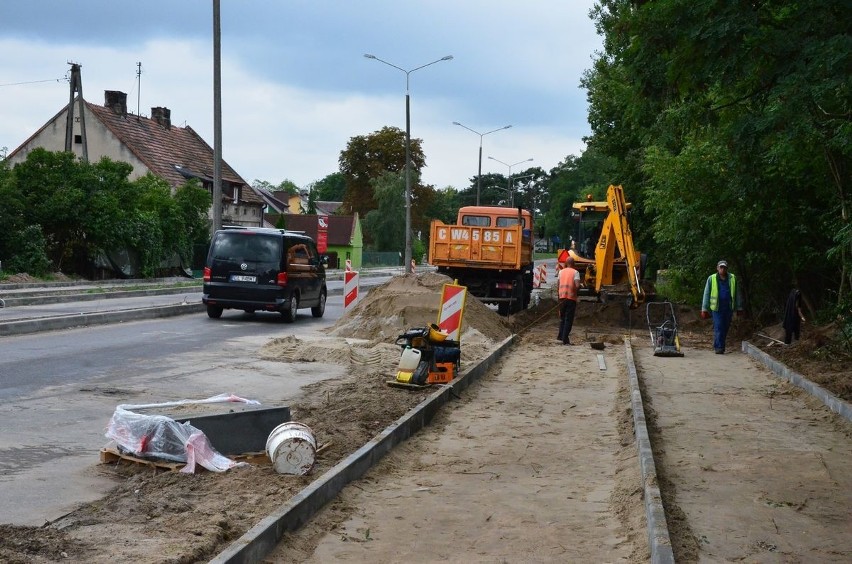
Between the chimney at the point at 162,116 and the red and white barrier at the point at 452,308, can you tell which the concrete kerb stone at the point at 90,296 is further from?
the chimney at the point at 162,116

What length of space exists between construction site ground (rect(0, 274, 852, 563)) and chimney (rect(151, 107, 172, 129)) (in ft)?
215

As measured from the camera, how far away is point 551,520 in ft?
23.6

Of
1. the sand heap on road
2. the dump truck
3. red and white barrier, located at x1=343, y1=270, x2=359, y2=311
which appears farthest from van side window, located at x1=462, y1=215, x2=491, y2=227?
the sand heap on road

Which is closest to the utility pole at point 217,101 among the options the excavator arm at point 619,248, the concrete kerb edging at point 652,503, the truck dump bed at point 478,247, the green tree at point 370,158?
the truck dump bed at point 478,247

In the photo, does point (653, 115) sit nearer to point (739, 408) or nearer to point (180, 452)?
point (739, 408)

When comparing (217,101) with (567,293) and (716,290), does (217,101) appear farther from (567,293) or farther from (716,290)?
(716,290)

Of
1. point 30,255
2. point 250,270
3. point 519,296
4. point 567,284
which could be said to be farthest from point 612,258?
point 30,255

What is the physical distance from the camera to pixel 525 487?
8.20m

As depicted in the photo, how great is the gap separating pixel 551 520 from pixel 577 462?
2247 millimetres

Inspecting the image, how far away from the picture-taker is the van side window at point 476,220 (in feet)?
98.8

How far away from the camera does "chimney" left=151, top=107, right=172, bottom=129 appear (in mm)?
77250

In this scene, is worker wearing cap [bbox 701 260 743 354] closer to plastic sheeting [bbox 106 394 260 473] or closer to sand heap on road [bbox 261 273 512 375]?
sand heap on road [bbox 261 273 512 375]

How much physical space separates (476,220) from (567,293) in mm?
9234

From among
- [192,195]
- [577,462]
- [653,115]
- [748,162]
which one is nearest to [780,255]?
[748,162]
